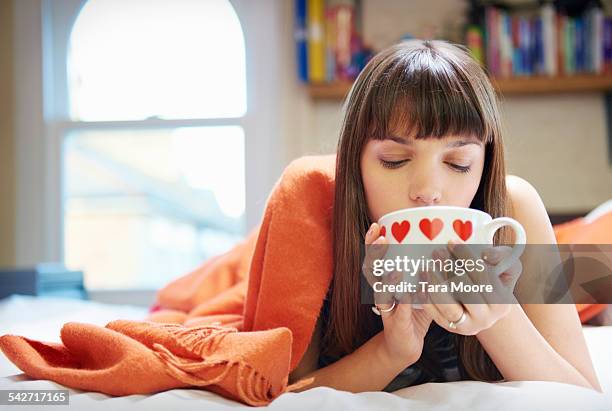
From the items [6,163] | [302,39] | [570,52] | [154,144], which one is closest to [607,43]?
[570,52]

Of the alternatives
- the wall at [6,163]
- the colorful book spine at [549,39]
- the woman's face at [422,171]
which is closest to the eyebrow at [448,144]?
the woman's face at [422,171]

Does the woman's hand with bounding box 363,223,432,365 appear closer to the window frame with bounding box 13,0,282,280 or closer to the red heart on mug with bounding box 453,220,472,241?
the red heart on mug with bounding box 453,220,472,241

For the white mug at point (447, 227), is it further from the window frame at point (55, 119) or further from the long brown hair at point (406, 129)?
the window frame at point (55, 119)

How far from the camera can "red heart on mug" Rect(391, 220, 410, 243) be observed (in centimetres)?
58

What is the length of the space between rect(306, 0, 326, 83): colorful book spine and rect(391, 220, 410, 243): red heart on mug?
1837 millimetres

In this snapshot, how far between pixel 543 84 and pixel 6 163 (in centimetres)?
205

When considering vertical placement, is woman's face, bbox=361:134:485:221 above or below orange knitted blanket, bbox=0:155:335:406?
above

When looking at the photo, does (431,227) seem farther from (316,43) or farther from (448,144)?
(316,43)

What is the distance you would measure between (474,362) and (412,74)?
35 centimetres

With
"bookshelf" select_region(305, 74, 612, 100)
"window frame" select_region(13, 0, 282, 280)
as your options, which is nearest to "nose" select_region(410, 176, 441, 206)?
"bookshelf" select_region(305, 74, 612, 100)

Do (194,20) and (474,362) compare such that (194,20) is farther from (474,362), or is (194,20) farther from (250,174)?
(474,362)

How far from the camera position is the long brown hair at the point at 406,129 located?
695 millimetres

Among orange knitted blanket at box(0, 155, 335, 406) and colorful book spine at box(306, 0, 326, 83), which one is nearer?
orange knitted blanket at box(0, 155, 335, 406)

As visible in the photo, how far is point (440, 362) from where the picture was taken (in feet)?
2.70
